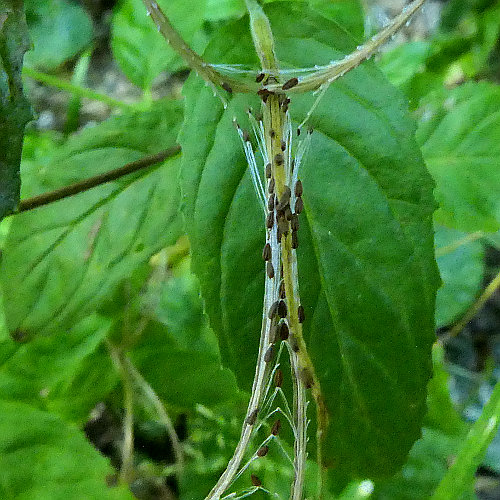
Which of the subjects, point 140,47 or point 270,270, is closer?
point 270,270

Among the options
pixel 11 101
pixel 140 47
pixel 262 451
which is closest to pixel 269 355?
pixel 262 451

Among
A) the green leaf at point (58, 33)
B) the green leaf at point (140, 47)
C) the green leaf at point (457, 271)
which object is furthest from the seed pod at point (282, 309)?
the green leaf at point (58, 33)

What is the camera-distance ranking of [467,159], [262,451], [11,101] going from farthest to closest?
[467,159] < [262,451] < [11,101]

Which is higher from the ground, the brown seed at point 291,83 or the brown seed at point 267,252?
the brown seed at point 291,83

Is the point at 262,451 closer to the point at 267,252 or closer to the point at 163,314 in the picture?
the point at 267,252

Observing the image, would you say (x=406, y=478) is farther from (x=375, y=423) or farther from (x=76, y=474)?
(x=76, y=474)

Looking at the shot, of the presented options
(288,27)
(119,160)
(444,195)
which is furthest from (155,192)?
(444,195)

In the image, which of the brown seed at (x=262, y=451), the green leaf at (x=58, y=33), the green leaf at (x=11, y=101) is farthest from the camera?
the green leaf at (x=58, y=33)

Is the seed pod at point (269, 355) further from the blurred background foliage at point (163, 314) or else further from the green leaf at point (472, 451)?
the green leaf at point (472, 451)
